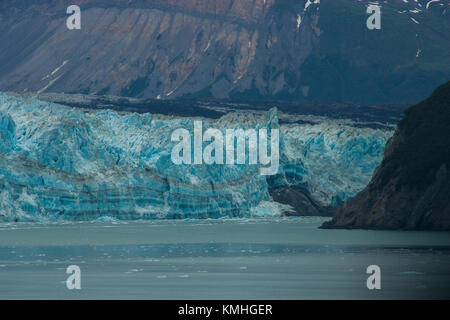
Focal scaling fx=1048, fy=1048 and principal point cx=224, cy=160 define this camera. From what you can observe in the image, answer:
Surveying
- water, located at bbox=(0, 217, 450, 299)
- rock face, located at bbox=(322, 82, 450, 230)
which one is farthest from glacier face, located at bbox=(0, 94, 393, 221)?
rock face, located at bbox=(322, 82, 450, 230)

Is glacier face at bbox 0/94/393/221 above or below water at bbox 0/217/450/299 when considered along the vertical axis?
above

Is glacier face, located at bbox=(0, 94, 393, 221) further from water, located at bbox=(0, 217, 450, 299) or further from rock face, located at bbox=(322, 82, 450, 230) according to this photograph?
rock face, located at bbox=(322, 82, 450, 230)

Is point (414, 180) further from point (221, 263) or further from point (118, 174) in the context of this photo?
point (118, 174)

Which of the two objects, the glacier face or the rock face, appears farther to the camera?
the glacier face

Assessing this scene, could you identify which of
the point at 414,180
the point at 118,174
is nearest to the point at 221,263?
the point at 414,180

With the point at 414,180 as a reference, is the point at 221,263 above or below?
below

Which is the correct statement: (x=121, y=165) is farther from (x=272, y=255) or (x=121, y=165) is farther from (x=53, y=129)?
(x=272, y=255)

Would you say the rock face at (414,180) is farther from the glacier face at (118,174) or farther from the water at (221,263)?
the glacier face at (118,174)
